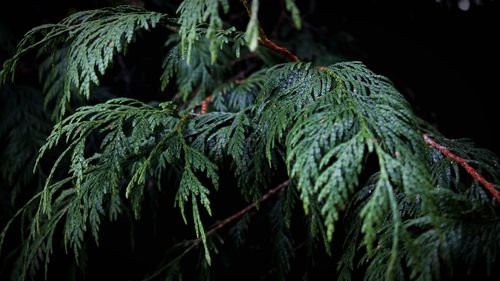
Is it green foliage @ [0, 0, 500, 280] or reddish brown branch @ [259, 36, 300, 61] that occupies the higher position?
reddish brown branch @ [259, 36, 300, 61]

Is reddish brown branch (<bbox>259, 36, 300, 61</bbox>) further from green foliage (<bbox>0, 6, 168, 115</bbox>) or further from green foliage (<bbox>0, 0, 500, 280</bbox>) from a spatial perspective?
green foliage (<bbox>0, 6, 168, 115</bbox>)

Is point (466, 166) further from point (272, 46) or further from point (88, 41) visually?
point (88, 41)

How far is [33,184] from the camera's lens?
2.23m

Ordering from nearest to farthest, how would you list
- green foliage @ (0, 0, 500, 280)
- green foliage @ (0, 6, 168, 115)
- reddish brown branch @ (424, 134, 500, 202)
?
green foliage @ (0, 0, 500, 280) < reddish brown branch @ (424, 134, 500, 202) < green foliage @ (0, 6, 168, 115)

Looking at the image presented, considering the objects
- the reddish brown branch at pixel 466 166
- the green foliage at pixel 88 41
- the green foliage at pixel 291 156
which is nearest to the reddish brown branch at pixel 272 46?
the green foliage at pixel 291 156

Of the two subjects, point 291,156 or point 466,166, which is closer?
point 291,156

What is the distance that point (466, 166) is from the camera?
3.46ft

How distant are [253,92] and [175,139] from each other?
692 mm

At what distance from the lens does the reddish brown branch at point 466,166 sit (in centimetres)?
97

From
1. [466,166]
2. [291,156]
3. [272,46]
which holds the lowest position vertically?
[466,166]

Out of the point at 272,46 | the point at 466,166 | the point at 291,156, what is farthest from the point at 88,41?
the point at 466,166

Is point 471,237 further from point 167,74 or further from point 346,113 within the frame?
point 167,74

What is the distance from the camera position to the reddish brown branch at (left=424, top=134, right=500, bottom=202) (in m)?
0.97

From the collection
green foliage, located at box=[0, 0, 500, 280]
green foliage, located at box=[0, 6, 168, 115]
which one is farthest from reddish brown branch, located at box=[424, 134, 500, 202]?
green foliage, located at box=[0, 6, 168, 115]
